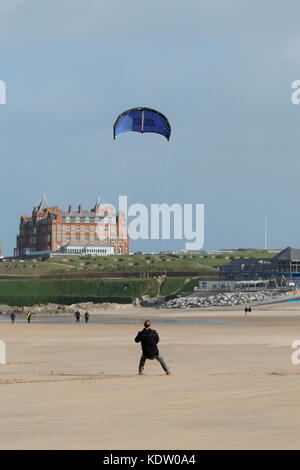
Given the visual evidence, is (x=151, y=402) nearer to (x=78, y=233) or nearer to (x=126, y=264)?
(x=126, y=264)

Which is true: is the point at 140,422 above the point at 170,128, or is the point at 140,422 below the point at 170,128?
below

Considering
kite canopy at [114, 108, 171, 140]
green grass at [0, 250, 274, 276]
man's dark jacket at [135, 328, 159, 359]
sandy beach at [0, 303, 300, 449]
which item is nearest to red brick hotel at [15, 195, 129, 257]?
green grass at [0, 250, 274, 276]

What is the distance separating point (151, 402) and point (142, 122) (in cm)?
2809

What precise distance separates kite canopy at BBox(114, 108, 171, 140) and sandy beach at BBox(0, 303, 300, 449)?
15.8 m

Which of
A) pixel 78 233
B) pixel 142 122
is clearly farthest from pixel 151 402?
pixel 78 233

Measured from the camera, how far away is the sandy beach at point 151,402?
10578mm

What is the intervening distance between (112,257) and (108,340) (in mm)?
111634

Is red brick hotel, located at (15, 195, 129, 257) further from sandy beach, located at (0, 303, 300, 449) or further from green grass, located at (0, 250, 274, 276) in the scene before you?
sandy beach, located at (0, 303, 300, 449)

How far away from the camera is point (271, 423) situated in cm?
1163

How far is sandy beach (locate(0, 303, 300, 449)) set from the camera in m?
10.6

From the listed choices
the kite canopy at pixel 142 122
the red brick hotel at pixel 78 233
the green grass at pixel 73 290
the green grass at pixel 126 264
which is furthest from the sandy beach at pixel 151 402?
the red brick hotel at pixel 78 233
